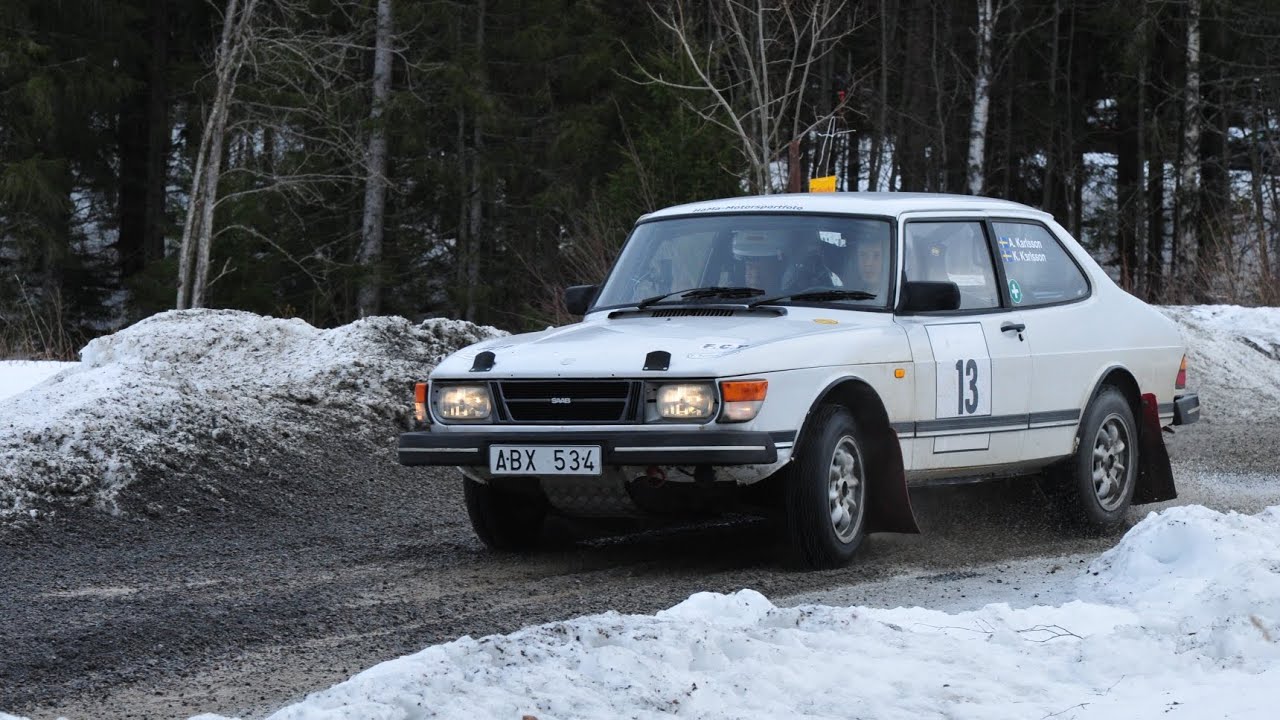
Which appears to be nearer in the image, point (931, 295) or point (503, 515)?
point (931, 295)

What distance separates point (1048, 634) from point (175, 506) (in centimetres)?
576

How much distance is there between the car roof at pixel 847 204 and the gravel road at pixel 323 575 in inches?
62.3

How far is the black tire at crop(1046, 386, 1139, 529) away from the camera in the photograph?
842cm

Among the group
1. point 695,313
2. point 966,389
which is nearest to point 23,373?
→ point 695,313

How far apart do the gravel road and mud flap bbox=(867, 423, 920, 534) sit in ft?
0.59

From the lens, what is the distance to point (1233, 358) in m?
18.1

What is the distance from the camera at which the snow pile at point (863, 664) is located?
13.8ft

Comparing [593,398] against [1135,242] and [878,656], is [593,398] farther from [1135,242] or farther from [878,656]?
[1135,242]

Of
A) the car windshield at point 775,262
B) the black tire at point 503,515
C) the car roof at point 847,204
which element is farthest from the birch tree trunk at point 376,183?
the black tire at point 503,515

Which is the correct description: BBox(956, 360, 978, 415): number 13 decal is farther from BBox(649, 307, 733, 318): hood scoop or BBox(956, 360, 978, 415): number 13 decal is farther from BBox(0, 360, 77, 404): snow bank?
BBox(0, 360, 77, 404): snow bank

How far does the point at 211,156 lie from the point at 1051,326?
1889cm

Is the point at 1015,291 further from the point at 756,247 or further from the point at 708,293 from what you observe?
the point at 708,293

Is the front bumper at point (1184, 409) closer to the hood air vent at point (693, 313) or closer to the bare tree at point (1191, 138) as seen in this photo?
the hood air vent at point (693, 313)

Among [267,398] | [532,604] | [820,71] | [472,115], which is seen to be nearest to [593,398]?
[532,604]
